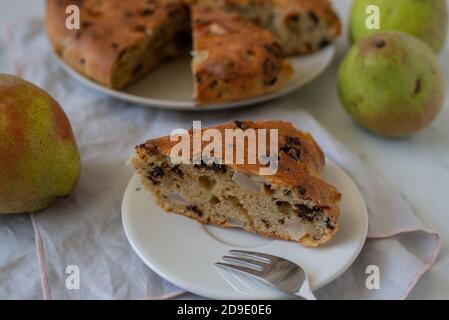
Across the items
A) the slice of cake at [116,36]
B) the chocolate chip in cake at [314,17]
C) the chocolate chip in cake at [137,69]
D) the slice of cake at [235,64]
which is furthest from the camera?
the chocolate chip in cake at [314,17]

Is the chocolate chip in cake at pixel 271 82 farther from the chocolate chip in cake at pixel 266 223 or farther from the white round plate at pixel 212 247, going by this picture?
the chocolate chip in cake at pixel 266 223

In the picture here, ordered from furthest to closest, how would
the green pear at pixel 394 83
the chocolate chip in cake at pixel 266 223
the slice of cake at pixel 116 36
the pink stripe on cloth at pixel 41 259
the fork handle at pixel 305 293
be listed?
1. the slice of cake at pixel 116 36
2. the green pear at pixel 394 83
3. the chocolate chip in cake at pixel 266 223
4. the pink stripe on cloth at pixel 41 259
5. the fork handle at pixel 305 293

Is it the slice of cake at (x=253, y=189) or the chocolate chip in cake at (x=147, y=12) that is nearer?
the slice of cake at (x=253, y=189)

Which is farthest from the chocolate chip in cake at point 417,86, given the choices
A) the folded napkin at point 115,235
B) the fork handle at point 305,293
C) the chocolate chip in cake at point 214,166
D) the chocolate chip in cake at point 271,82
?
the fork handle at point 305,293

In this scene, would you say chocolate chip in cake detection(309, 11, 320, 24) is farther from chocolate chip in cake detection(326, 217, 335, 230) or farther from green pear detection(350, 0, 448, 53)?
chocolate chip in cake detection(326, 217, 335, 230)

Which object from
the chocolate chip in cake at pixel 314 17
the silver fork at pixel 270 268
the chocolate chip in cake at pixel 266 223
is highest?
the chocolate chip in cake at pixel 314 17

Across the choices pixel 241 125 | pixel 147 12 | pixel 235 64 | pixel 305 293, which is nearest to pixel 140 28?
pixel 147 12

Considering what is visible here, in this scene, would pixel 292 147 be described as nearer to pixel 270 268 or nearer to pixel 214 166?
pixel 214 166

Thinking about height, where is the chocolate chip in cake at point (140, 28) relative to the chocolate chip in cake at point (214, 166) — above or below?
above
